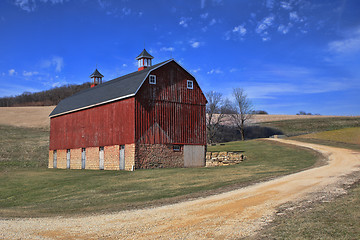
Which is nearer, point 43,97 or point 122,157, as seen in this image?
point 122,157

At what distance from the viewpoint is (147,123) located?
3200cm

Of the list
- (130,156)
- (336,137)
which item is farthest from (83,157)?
(336,137)

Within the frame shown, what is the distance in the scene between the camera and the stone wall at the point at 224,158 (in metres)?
32.9

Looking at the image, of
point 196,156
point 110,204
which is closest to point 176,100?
point 196,156

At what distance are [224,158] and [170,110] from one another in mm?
7099

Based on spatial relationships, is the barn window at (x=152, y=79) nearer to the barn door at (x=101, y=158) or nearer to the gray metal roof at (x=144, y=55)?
the barn door at (x=101, y=158)

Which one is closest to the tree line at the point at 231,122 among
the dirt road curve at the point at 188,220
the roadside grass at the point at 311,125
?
the roadside grass at the point at 311,125

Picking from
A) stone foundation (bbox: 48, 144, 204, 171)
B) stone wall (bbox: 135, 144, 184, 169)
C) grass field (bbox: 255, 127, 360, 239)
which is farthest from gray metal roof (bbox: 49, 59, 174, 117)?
grass field (bbox: 255, 127, 360, 239)

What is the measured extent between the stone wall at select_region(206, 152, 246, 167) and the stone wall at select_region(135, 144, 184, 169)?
10.3 ft

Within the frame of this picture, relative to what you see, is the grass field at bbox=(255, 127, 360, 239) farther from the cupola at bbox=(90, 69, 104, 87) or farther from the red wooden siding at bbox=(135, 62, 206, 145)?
the cupola at bbox=(90, 69, 104, 87)

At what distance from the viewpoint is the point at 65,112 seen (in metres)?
43.7

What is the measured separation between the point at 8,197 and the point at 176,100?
17834mm

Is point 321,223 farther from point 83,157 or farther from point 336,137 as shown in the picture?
point 336,137

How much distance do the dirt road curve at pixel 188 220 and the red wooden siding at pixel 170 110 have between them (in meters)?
17.7
